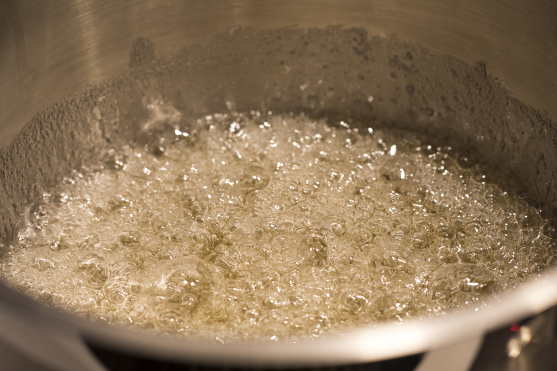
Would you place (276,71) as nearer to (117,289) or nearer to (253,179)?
(253,179)

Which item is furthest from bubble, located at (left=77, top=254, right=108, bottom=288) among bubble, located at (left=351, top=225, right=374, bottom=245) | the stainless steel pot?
bubble, located at (left=351, top=225, right=374, bottom=245)

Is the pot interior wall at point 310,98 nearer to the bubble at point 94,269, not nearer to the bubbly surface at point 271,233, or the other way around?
the bubbly surface at point 271,233

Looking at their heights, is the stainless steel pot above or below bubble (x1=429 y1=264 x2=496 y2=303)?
above

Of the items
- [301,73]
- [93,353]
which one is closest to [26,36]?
[301,73]

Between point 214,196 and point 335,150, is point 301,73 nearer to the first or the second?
point 335,150

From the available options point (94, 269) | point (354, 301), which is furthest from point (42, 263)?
point (354, 301)

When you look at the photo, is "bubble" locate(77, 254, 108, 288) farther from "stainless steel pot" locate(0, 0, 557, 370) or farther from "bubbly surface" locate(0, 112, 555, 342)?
"stainless steel pot" locate(0, 0, 557, 370)

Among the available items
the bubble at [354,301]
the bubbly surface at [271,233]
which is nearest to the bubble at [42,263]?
the bubbly surface at [271,233]
